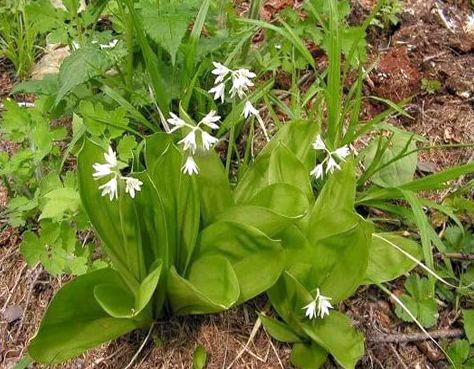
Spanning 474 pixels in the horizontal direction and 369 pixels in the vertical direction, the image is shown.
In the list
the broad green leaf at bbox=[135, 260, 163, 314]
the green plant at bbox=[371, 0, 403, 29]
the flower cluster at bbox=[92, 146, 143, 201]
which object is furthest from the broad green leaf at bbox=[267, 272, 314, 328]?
the green plant at bbox=[371, 0, 403, 29]

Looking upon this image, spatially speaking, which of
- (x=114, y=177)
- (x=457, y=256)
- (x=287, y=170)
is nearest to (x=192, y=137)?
(x=114, y=177)

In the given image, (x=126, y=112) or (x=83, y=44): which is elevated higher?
(x=83, y=44)

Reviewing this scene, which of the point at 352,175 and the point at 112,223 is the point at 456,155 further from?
the point at 112,223

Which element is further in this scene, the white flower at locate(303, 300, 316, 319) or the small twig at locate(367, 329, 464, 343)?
the small twig at locate(367, 329, 464, 343)

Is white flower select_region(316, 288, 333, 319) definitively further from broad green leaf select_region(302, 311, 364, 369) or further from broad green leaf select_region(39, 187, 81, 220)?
broad green leaf select_region(39, 187, 81, 220)

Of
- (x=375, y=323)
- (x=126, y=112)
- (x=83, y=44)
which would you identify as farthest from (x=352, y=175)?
(x=83, y=44)

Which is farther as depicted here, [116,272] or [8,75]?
[8,75]
